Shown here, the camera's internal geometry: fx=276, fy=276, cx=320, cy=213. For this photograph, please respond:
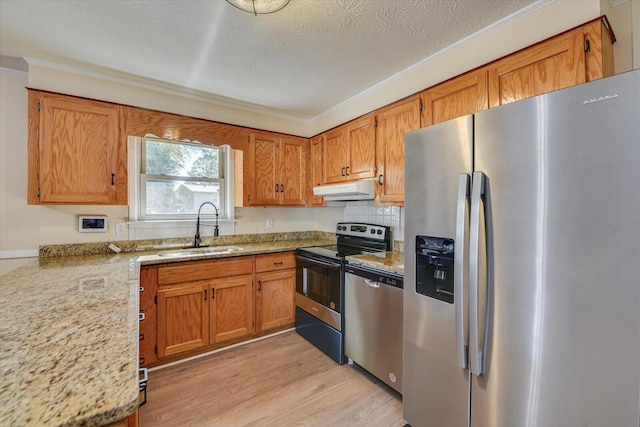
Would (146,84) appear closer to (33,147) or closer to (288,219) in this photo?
(33,147)

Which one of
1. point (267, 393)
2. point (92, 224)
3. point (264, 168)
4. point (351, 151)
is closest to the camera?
point (267, 393)

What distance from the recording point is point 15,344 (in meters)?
0.84

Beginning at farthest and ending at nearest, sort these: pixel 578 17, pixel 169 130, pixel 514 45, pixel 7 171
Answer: pixel 169 130 → pixel 7 171 → pixel 514 45 → pixel 578 17

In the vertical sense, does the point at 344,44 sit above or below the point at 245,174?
above

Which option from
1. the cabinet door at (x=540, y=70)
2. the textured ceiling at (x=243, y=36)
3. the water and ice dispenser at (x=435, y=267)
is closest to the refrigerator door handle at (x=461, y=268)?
the water and ice dispenser at (x=435, y=267)

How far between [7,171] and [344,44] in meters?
2.81

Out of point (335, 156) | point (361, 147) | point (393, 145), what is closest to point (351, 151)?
point (361, 147)

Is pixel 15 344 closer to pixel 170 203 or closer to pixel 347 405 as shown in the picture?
pixel 347 405

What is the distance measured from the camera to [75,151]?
220cm

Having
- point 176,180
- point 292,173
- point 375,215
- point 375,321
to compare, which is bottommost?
point 375,321

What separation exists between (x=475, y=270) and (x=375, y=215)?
1.70 metres

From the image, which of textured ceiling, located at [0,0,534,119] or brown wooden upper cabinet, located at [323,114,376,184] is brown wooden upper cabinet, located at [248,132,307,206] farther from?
textured ceiling, located at [0,0,534,119]

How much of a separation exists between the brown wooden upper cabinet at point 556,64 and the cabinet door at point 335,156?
4.67 ft

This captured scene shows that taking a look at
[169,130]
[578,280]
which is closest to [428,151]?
[578,280]
